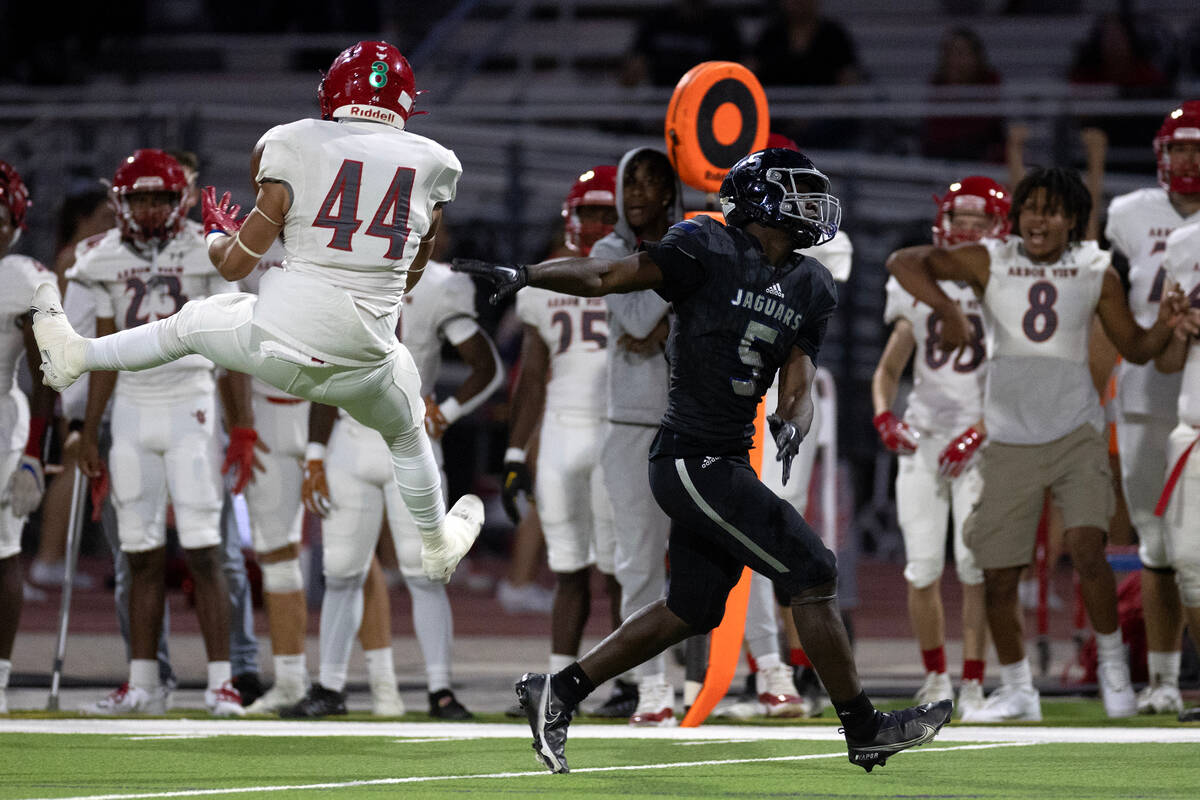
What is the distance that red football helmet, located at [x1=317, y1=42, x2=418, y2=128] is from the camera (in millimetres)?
5824

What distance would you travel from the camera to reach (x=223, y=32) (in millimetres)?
18016

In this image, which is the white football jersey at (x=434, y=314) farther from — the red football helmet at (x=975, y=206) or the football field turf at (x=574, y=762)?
the red football helmet at (x=975, y=206)

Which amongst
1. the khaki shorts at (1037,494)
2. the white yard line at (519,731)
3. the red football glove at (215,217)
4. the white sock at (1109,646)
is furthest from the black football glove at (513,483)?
the white sock at (1109,646)

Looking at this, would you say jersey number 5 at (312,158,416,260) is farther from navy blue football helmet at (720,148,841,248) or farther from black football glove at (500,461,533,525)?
black football glove at (500,461,533,525)

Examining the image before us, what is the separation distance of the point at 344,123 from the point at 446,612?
2.59 meters

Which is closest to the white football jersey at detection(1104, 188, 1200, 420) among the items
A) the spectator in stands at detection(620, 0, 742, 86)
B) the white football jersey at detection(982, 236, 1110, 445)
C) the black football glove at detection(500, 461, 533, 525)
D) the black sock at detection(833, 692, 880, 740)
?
the white football jersey at detection(982, 236, 1110, 445)

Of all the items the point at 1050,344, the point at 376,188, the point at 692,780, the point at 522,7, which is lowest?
the point at 692,780

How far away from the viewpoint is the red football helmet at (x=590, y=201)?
7.74 m

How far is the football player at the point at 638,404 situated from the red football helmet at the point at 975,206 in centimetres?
126

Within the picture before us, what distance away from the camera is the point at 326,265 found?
18.6ft

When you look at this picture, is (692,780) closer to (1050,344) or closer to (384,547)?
(1050,344)

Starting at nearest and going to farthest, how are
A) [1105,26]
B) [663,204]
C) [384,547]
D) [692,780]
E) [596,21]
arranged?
1. [692,780]
2. [663,204]
3. [384,547]
4. [1105,26]
5. [596,21]

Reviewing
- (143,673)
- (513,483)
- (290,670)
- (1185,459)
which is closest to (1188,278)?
(1185,459)

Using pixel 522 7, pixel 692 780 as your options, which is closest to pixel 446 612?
pixel 692 780
